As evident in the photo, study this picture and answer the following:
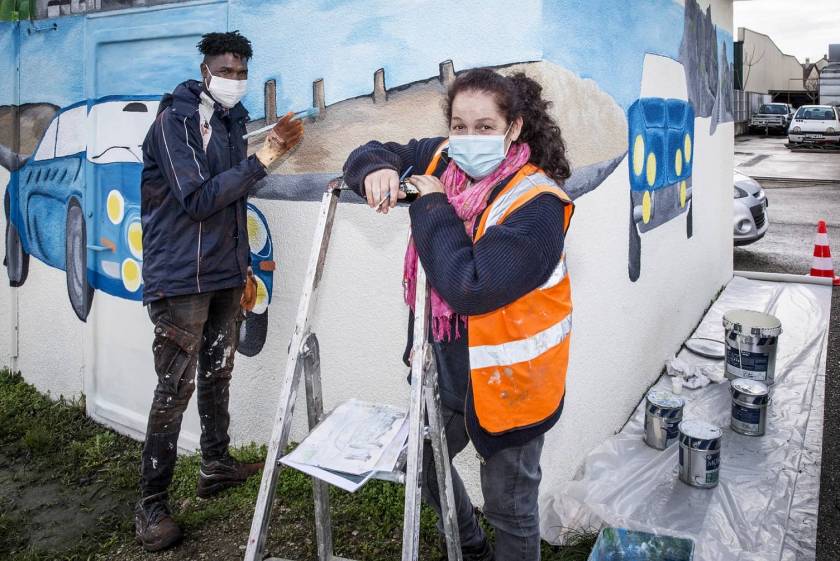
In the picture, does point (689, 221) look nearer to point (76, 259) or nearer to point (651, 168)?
point (651, 168)

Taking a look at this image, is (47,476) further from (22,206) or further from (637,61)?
(637,61)

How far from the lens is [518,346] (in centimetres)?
207

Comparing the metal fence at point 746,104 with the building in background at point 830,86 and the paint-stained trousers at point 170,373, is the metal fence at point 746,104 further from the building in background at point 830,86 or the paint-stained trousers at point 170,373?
the paint-stained trousers at point 170,373

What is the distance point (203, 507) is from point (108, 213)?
197cm

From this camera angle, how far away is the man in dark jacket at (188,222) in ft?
9.63

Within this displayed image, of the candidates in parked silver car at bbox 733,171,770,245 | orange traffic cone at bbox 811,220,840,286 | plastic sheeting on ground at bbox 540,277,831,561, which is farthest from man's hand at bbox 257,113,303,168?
parked silver car at bbox 733,171,770,245

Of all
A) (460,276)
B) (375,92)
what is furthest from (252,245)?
(460,276)

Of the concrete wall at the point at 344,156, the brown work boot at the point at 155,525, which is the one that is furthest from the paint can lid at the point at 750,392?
the brown work boot at the point at 155,525

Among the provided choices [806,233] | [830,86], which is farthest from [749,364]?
[830,86]

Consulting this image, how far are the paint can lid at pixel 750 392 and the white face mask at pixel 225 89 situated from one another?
10.8ft

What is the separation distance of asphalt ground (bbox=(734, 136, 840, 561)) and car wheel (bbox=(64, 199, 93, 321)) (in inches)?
178

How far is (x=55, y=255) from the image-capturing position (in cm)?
494

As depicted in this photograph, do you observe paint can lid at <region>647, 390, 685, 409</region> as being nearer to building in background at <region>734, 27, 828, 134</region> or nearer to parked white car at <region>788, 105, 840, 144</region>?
parked white car at <region>788, 105, 840, 144</region>

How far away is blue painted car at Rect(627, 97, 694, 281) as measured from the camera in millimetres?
4336
